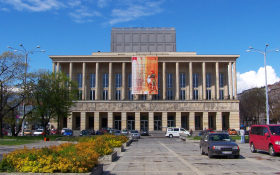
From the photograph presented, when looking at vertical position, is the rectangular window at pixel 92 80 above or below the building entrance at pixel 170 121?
above

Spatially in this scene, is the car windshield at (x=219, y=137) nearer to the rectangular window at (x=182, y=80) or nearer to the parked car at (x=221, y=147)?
the parked car at (x=221, y=147)

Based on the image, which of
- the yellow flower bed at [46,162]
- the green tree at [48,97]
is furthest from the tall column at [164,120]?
the yellow flower bed at [46,162]

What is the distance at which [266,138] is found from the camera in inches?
727

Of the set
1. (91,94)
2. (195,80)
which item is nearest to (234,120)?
(195,80)

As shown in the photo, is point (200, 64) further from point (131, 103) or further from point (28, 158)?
point (28, 158)

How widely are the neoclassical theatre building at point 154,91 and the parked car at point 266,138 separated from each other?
46858mm

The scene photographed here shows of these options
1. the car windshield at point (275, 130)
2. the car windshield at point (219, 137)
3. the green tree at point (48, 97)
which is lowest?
the car windshield at point (219, 137)

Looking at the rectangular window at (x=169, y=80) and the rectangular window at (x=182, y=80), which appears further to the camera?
the rectangular window at (x=169, y=80)

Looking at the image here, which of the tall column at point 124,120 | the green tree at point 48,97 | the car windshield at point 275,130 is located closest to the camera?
the car windshield at point 275,130

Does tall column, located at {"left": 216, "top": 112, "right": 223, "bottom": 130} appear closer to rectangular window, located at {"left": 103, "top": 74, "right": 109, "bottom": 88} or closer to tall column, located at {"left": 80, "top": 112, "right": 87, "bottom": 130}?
rectangular window, located at {"left": 103, "top": 74, "right": 109, "bottom": 88}

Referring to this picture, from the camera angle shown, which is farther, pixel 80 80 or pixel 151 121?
pixel 80 80

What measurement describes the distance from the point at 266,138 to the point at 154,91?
160ft

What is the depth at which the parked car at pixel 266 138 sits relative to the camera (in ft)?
57.7

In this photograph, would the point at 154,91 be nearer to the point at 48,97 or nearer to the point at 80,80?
the point at 80,80
